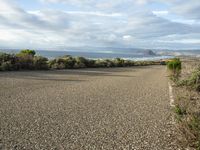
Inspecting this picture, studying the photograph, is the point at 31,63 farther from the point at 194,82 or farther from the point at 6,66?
the point at 194,82

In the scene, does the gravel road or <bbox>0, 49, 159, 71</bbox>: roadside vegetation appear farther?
<bbox>0, 49, 159, 71</bbox>: roadside vegetation

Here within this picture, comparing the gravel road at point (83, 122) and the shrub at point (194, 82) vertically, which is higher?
the shrub at point (194, 82)

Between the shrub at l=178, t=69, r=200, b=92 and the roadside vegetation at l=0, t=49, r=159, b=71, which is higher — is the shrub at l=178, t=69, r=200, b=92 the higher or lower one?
the lower one

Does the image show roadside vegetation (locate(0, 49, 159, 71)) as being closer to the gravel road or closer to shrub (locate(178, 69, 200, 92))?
the gravel road

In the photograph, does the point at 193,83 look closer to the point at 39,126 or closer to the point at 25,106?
the point at 25,106

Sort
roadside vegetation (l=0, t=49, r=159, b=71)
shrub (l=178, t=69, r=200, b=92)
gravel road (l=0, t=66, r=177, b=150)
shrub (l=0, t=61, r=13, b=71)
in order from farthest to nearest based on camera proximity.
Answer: roadside vegetation (l=0, t=49, r=159, b=71) → shrub (l=0, t=61, r=13, b=71) → shrub (l=178, t=69, r=200, b=92) → gravel road (l=0, t=66, r=177, b=150)

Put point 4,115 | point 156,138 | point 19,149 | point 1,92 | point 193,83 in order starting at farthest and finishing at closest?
point 193,83
point 1,92
point 4,115
point 156,138
point 19,149

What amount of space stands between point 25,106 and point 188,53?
4639 inches

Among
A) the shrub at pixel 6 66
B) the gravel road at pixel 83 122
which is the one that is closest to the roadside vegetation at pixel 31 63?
the shrub at pixel 6 66

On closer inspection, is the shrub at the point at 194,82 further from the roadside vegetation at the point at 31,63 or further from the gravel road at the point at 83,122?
the roadside vegetation at the point at 31,63

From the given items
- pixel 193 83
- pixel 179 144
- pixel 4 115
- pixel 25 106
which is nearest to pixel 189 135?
pixel 179 144

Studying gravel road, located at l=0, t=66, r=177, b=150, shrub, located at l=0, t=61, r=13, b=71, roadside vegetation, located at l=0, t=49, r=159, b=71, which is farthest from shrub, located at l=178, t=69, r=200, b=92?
roadside vegetation, located at l=0, t=49, r=159, b=71

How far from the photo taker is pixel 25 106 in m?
10.4

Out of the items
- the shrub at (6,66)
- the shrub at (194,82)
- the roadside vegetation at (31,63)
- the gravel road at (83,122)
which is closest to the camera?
the gravel road at (83,122)
